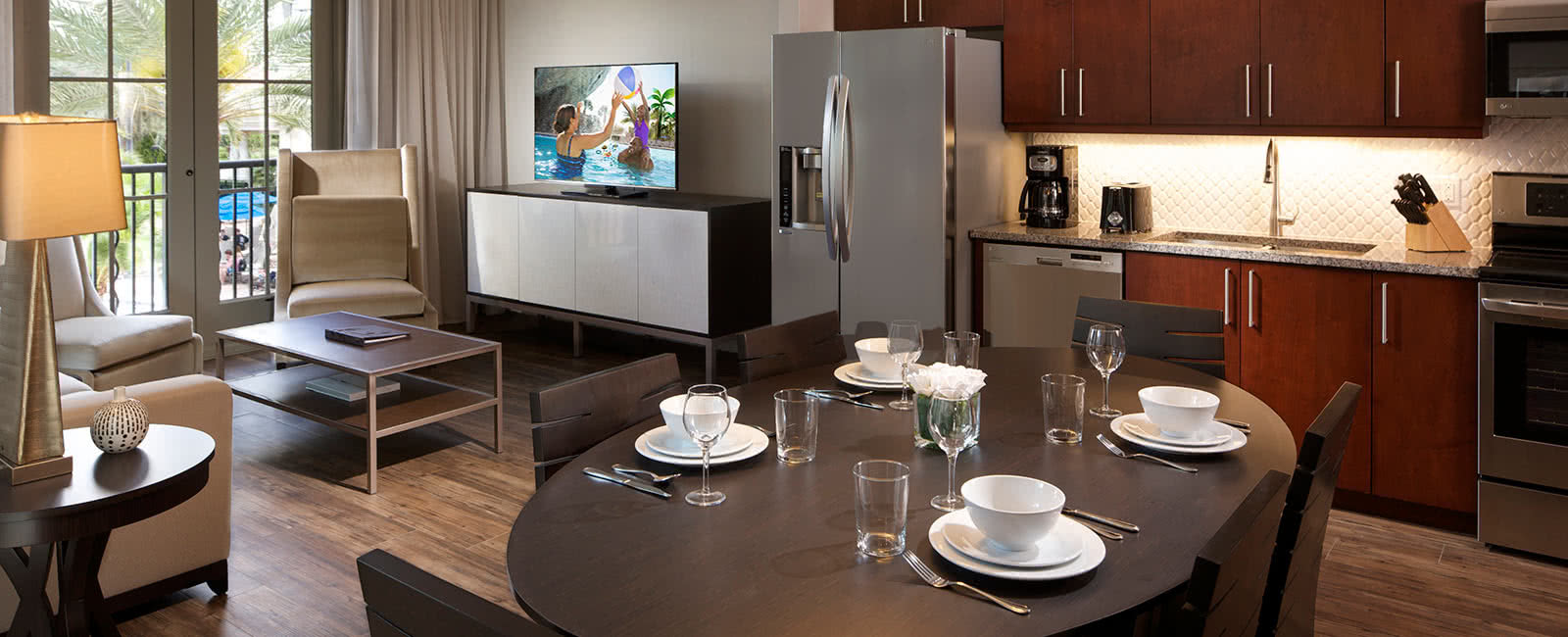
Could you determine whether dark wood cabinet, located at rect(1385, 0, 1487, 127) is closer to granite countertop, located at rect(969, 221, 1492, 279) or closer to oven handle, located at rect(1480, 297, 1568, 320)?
granite countertop, located at rect(969, 221, 1492, 279)

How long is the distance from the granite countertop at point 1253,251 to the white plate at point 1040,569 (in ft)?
8.12

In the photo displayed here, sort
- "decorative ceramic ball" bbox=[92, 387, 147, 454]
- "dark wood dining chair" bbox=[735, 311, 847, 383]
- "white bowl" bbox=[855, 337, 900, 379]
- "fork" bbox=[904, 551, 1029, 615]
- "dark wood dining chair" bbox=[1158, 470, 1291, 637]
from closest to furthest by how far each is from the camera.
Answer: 1. "dark wood dining chair" bbox=[1158, 470, 1291, 637]
2. "fork" bbox=[904, 551, 1029, 615]
3. "decorative ceramic ball" bbox=[92, 387, 147, 454]
4. "white bowl" bbox=[855, 337, 900, 379]
5. "dark wood dining chair" bbox=[735, 311, 847, 383]

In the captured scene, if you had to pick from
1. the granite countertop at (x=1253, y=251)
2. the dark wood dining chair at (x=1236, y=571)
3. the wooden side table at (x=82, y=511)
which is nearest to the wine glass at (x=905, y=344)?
the dark wood dining chair at (x=1236, y=571)

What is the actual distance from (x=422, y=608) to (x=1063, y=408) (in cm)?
131

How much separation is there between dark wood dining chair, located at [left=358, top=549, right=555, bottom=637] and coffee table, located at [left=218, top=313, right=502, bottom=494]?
2.89 meters

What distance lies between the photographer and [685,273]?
18.9ft

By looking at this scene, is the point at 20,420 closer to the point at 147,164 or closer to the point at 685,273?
the point at 685,273

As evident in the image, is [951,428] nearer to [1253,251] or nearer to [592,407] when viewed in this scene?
[592,407]

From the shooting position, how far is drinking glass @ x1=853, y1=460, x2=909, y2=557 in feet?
5.23

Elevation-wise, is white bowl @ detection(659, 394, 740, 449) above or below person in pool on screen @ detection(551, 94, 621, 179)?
below

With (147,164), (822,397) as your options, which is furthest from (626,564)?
(147,164)

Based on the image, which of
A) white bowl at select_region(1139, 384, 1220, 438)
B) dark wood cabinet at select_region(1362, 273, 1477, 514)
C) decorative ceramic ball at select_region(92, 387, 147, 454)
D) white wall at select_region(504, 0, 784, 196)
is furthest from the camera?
white wall at select_region(504, 0, 784, 196)

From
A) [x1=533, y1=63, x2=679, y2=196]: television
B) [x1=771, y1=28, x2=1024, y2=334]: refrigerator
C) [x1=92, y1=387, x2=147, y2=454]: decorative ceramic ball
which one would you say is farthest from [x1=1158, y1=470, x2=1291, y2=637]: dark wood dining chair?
[x1=533, y1=63, x2=679, y2=196]: television

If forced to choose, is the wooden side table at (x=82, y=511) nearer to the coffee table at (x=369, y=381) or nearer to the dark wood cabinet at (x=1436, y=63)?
the coffee table at (x=369, y=381)
